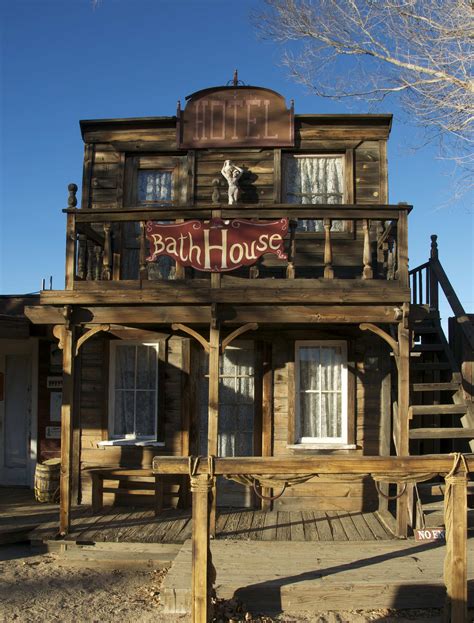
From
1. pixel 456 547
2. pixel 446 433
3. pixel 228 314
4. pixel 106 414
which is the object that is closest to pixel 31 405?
pixel 106 414

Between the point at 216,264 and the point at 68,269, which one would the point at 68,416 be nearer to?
the point at 68,269

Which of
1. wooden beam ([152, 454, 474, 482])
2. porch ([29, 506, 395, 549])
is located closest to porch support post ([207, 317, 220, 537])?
porch ([29, 506, 395, 549])

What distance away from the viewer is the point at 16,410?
10.8 m

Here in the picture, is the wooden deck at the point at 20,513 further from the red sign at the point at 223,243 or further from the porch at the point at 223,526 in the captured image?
the red sign at the point at 223,243

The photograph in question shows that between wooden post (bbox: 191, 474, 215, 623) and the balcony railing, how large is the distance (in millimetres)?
3006

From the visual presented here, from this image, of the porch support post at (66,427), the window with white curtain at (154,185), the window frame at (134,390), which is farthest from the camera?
the window with white curtain at (154,185)

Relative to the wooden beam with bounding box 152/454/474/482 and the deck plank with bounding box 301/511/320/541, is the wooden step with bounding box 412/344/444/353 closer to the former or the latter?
the deck plank with bounding box 301/511/320/541

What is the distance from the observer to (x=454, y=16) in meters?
9.97

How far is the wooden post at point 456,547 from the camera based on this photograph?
4.68m

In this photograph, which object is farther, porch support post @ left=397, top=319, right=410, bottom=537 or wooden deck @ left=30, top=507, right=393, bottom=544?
wooden deck @ left=30, top=507, right=393, bottom=544

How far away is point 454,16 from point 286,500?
27.6 ft

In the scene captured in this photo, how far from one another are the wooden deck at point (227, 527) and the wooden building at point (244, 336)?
34cm

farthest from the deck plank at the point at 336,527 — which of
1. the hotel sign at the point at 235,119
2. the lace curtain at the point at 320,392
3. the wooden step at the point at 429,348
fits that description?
the hotel sign at the point at 235,119

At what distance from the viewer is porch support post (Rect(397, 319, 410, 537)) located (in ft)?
22.3
